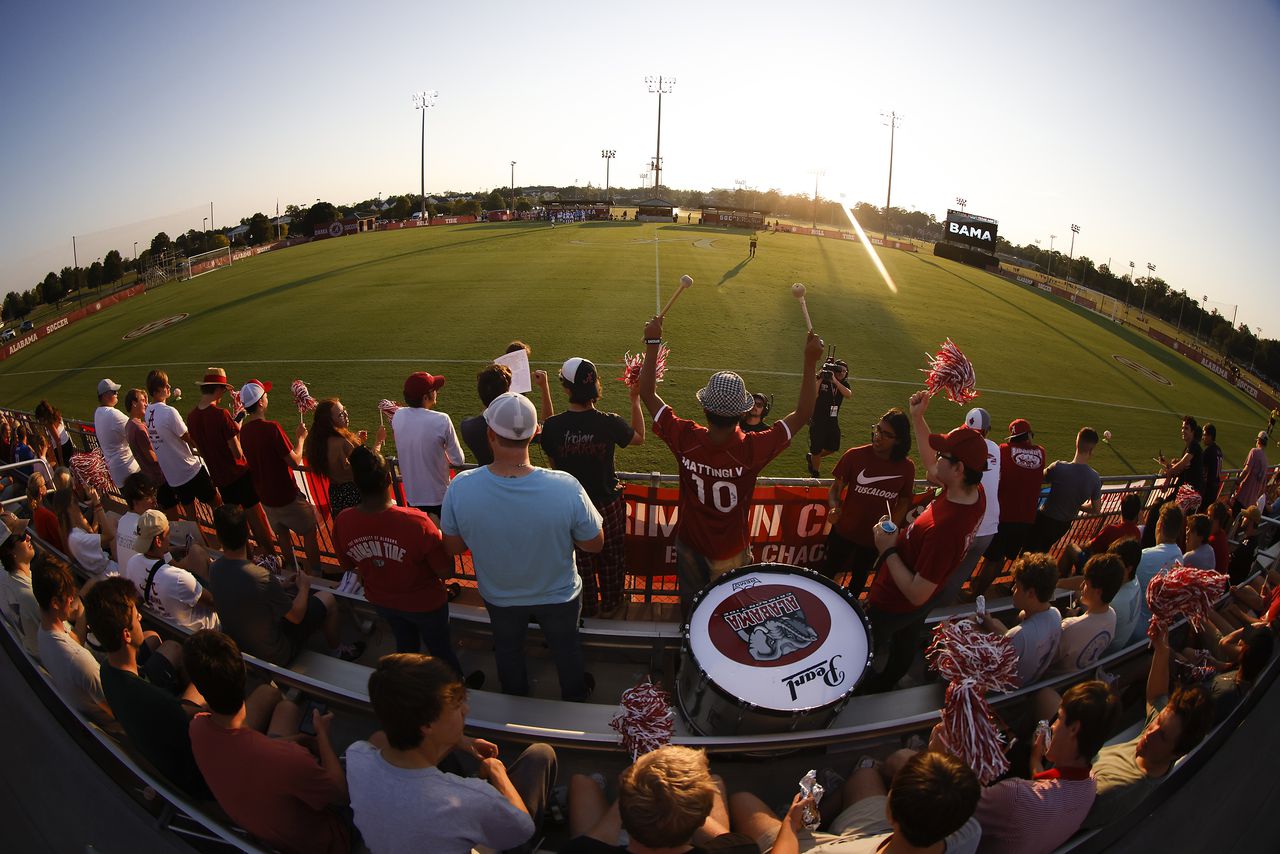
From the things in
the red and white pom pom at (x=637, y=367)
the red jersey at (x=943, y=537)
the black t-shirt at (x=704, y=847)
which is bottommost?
the black t-shirt at (x=704, y=847)

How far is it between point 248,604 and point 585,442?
2.19 m

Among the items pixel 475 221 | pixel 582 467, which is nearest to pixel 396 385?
pixel 582 467

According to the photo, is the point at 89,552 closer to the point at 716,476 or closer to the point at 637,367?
the point at 637,367

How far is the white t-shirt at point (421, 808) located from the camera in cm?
218

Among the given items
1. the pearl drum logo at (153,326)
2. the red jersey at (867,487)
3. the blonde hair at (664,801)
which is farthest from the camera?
the pearl drum logo at (153,326)

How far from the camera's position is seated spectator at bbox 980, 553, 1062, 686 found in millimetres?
3438

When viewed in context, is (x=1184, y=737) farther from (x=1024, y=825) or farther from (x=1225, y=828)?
(x=1024, y=825)

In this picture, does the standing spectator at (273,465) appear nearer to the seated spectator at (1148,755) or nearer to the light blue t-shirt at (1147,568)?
the seated spectator at (1148,755)

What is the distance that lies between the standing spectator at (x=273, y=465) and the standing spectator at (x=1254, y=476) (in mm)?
11114

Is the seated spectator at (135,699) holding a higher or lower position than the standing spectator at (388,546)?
lower

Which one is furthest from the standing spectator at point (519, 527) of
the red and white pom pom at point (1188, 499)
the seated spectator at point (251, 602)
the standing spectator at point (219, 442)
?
the red and white pom pom at point (1188, 499)

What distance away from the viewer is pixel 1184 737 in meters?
2.71

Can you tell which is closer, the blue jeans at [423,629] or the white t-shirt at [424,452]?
the blue jeans at [423,629]

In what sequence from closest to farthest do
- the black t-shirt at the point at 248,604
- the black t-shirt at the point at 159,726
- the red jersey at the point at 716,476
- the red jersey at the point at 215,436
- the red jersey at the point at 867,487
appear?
1. the black t-shirt at the point at 159,726
2. the black t-shirt at the point at 248,604
3. the red jersey at the point at 716,476
4. the red jersey at the point at 867,487
5. the red jersey at the point at 215,436
